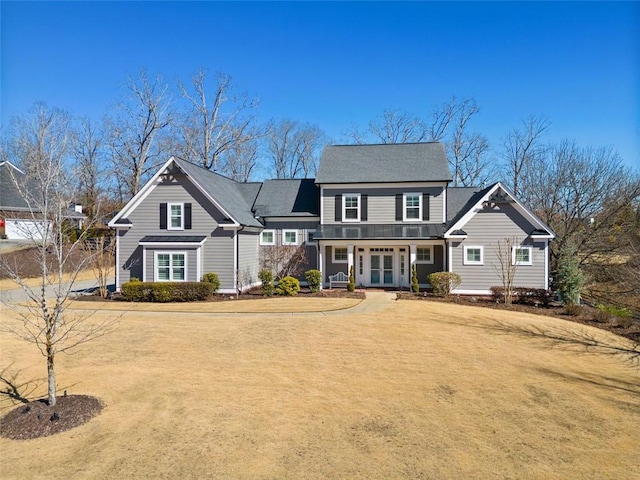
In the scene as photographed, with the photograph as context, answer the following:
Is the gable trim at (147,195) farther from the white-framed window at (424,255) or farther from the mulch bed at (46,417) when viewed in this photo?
the mulch bed at (46,417)

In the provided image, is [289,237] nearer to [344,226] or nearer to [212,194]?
[344,226]

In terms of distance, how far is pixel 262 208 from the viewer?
81.0ft

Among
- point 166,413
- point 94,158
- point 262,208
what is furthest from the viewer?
point 94,158

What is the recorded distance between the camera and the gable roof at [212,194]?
798 inches

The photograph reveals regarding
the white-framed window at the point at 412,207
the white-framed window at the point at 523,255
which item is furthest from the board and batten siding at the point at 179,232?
the white-framed window at the point at 523,255

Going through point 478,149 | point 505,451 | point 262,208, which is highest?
point 478,149

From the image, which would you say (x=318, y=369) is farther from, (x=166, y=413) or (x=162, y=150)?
(x=162, y=150)

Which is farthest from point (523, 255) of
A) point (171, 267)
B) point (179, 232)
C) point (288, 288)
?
point (171, 267)

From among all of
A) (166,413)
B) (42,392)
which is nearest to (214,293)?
(42,392)

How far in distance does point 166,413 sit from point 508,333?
432 inches

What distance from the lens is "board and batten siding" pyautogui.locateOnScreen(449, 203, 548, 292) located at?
20.1 meters

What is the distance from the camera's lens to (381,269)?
23.1 metres

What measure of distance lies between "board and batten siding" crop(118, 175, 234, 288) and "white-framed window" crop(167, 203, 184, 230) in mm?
225

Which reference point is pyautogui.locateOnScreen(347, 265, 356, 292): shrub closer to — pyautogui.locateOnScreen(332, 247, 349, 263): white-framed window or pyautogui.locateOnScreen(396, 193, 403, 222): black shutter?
pyautogui.locateOnScreen(332, 247, 349, 263): white-framed window
